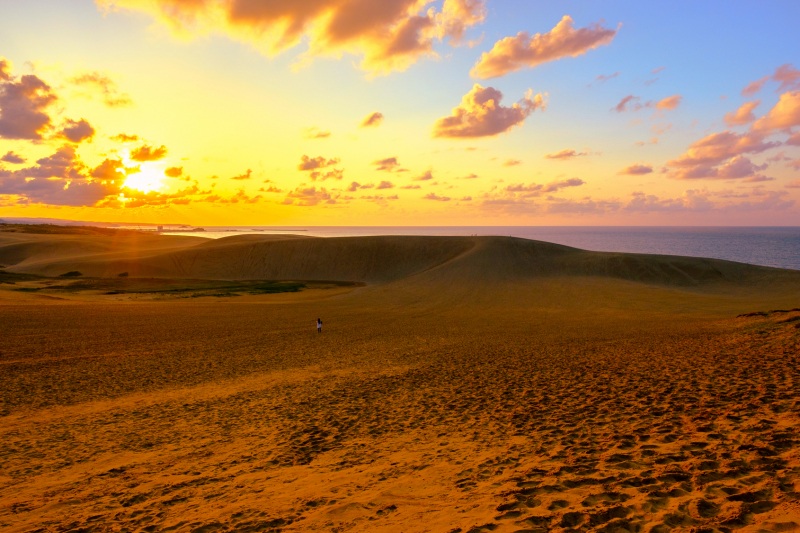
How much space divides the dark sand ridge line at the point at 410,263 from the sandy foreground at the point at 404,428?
3547cm

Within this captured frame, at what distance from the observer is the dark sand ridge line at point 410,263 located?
6141 cm

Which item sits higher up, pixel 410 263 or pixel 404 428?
pixel 410 263

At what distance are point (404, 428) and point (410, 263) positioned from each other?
65.8m

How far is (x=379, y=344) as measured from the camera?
80.6ft

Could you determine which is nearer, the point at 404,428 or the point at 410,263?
the point at 404,428

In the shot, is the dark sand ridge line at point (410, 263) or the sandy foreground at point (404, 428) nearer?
the sandy foreground at point (404, 428)

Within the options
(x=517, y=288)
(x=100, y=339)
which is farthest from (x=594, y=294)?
(x=100, y=339)

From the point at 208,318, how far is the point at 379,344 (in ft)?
52.1

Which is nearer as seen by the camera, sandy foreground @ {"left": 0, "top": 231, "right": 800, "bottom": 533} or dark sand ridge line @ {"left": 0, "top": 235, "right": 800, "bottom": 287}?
sandy foreground @ {"left": 0, "top": 231, "right": 800, "bottom": 533}

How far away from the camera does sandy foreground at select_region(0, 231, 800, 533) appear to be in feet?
21.4

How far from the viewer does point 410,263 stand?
3019 inches

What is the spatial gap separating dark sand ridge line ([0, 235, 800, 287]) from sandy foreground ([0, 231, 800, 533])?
1397 inches

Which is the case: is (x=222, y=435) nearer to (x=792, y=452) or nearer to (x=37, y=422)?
(x=37, y=422)

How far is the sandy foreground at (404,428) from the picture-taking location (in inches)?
257
